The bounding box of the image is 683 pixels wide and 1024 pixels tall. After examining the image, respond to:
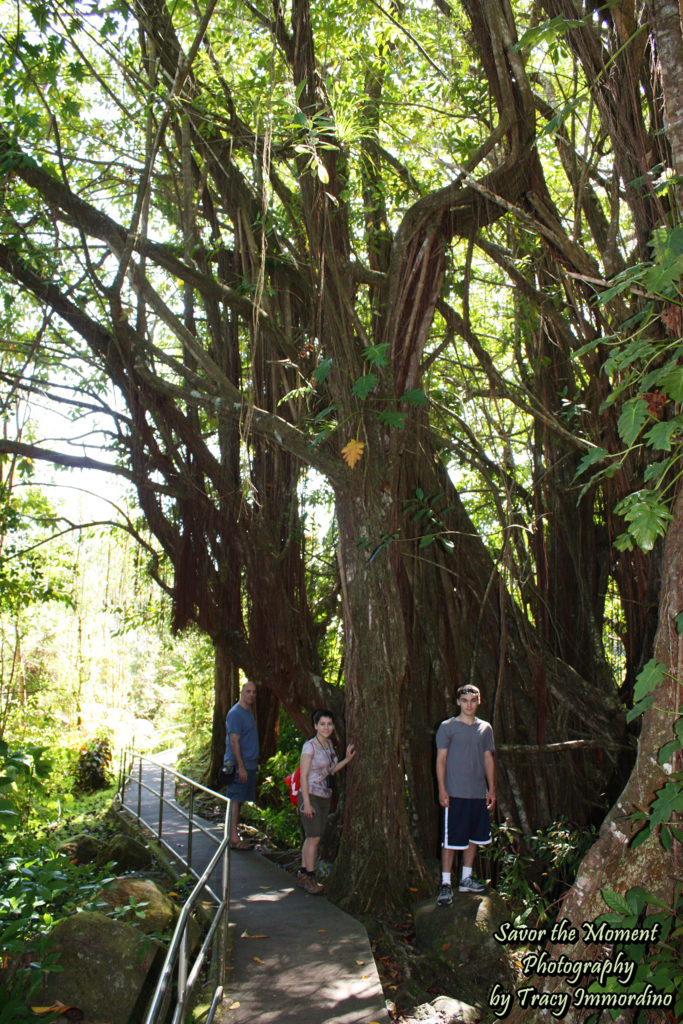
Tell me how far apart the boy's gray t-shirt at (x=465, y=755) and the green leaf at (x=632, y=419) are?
2.56 meters

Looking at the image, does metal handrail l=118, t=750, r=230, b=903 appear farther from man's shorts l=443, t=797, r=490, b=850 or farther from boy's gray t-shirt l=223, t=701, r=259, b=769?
man's shorts l=443, t=797, r=490, b=850

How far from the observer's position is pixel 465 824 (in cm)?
465

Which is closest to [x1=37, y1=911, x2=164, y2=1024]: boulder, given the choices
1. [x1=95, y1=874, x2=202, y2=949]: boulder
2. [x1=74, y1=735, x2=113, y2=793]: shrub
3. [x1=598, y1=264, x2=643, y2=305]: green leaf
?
[x1=95, y1=874, x2=202, y2=949]: boulder

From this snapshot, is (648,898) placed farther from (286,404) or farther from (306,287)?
(306,287)

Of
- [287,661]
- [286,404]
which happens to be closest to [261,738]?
[287,661]

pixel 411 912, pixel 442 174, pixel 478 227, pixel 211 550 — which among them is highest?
pixel 442 174

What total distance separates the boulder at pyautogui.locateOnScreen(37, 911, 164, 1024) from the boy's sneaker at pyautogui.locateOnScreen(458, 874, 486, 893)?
1724 mm

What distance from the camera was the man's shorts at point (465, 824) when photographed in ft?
15.3

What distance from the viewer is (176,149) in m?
6.71

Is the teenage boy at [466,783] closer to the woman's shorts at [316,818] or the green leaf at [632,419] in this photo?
the woman's shorts at [316,818]

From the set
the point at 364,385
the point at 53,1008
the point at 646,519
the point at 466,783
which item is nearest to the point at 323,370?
the point at 364,385

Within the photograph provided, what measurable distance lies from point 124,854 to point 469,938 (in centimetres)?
339

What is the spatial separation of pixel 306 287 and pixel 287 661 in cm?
302

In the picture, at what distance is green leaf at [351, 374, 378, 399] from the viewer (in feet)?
16.3
